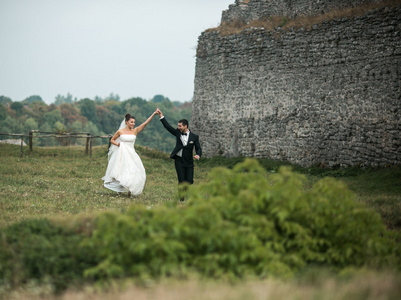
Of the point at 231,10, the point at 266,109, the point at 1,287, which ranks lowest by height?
the point at 1,287

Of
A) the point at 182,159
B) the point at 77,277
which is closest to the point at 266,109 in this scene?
the point at 182,159

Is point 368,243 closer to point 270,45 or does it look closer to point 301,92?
point 301,92

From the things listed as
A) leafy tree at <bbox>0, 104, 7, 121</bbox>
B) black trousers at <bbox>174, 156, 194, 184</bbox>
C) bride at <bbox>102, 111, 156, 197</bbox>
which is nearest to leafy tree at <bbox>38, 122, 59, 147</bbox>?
leafy tree at <bbox>0, 104, 7, 121</bbox>

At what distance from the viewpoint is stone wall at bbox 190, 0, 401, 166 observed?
1616 cm

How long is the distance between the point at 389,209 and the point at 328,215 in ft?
11.5

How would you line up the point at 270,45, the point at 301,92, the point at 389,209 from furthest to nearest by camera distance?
the point at 270,45
the point at 301,92
the point at 389,209

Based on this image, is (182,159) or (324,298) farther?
(182,159)

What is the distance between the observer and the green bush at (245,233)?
5434 mm

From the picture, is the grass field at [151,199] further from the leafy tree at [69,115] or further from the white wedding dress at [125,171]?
the leafy tree at [69,115]

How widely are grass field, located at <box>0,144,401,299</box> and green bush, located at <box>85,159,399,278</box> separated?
39 cm

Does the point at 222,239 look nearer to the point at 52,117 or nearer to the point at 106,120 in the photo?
the point at 52,117

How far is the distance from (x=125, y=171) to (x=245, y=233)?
25.4ft

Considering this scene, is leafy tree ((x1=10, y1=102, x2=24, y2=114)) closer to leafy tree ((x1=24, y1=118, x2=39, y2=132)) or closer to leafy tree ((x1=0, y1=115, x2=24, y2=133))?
leafy tree ((x1=0, y1=115, x2=24, y2=133))

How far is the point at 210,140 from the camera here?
2445 centimetres
